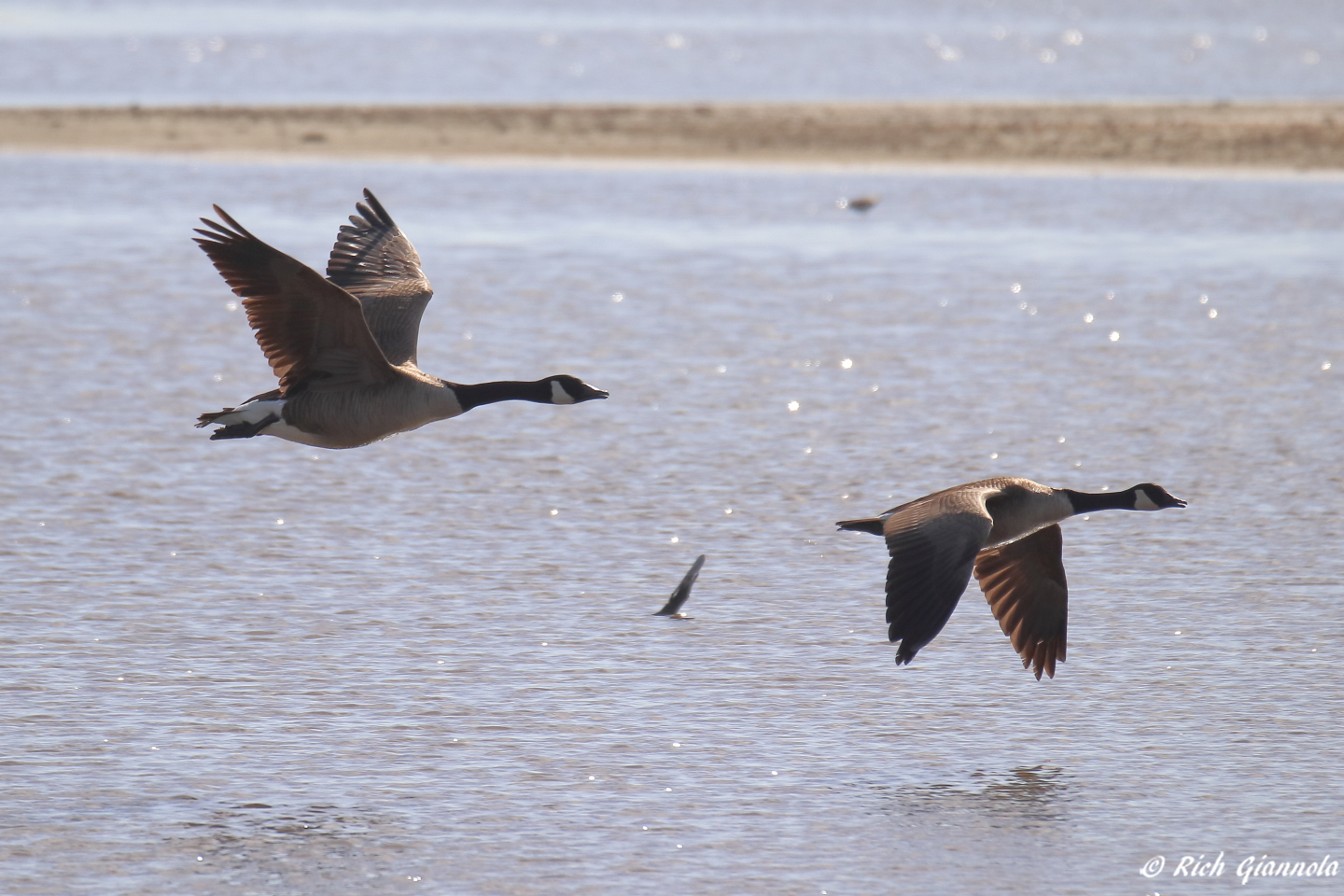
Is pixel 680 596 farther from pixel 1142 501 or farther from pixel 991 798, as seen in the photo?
pixel 991 798

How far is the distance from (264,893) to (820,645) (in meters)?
3.00

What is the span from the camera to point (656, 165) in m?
24.6

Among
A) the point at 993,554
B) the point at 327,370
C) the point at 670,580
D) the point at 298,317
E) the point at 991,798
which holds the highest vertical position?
the point at 298,317

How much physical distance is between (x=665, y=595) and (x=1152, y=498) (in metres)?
2.22

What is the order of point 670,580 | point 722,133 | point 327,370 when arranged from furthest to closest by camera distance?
point 722,133, point 670,580, point 327,370

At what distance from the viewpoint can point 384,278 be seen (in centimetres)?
874

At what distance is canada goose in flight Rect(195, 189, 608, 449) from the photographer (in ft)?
23.3

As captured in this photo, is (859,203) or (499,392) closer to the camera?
(499,392)

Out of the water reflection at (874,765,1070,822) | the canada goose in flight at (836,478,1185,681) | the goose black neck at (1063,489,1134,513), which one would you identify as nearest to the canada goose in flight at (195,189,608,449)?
the canada goose in flight at (836,478,1185,681)

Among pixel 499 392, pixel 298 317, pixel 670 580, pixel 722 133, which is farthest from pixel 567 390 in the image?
pixel 722 133

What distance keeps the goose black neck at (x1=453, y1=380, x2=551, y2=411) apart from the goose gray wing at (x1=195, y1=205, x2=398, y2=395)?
29 centimetres

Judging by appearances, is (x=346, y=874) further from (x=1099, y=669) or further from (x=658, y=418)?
(x=658, y=418)

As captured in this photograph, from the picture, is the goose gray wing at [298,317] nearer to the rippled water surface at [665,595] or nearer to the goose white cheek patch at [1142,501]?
the rippled water surface at [665,595]

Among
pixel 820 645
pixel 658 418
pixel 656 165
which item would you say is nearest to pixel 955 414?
pixel 658 418
